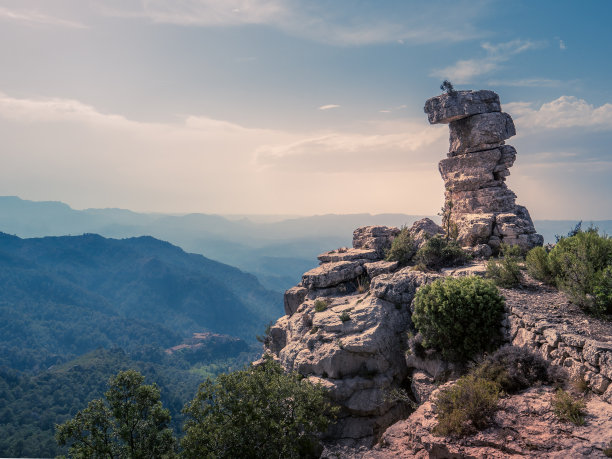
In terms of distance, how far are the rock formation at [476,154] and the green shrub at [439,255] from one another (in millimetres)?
2964

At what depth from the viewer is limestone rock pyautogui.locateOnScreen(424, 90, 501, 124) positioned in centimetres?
2519

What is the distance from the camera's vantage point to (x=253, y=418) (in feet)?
41.0

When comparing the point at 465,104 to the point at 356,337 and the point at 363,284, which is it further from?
the point at 356,337

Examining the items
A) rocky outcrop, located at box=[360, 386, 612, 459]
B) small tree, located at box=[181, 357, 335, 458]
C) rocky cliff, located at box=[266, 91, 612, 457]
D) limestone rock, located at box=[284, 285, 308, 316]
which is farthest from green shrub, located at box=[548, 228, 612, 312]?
limestone rock, located at box=[284, 285, 308, 316]

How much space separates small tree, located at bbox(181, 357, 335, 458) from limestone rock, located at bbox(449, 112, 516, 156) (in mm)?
19416

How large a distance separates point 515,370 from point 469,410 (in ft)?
7.68

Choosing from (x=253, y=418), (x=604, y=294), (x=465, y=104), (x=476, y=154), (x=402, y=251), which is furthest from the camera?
(x=476, y=154)

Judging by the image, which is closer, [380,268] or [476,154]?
[380,268]

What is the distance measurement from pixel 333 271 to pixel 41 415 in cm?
11759

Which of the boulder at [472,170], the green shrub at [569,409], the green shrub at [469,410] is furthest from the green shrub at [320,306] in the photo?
the boulder at [472,170]

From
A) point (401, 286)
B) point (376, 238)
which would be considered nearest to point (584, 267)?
point (401, 286)

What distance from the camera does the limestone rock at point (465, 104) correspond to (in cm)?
2519

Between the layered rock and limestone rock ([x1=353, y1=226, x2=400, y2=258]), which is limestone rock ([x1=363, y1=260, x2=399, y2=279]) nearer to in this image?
the layered rock

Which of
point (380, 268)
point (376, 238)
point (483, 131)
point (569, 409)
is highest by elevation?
point (483, 131)
